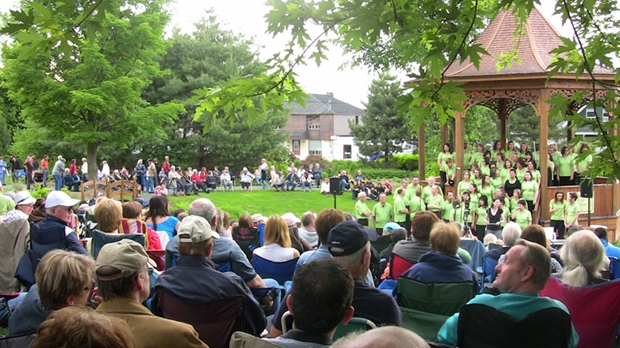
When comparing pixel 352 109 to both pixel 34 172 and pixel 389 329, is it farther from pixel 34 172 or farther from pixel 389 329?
pixel 389 329

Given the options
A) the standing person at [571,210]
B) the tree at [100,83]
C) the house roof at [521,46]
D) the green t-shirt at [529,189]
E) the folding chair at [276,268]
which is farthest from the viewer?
the tree at [100,83]

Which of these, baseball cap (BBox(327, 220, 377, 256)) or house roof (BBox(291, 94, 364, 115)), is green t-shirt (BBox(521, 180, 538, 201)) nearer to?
baseball cap (BBox(327, 220, 377, 256))

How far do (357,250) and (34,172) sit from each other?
30689 mm

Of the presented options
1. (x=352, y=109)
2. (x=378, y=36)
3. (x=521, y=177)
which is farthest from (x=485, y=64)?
(x=352, y=109)

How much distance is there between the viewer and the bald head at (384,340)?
1.69 m

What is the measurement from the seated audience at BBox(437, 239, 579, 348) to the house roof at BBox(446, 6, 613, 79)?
1406cm

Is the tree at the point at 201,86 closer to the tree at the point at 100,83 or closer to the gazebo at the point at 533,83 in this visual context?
the tree at the point at 100,83

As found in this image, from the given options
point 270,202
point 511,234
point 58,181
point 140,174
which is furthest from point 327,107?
point 511,234

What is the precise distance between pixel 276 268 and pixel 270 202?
20340 millimetres

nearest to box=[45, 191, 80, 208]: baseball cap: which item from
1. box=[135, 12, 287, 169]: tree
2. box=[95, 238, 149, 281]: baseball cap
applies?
box=[95, 238, 149, 281]: baseball cap

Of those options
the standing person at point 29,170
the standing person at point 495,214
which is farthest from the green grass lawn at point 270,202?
the standing person at point 495,214

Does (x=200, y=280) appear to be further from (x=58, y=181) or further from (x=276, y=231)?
(x=58, y=181)

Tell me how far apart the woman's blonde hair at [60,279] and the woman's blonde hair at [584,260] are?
3587 mm

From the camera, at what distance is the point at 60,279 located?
3.55 m
